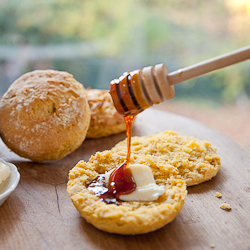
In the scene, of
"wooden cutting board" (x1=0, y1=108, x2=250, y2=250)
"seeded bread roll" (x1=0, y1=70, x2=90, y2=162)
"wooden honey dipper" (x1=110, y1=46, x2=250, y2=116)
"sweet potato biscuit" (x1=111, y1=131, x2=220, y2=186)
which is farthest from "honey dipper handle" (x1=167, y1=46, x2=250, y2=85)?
"seeded bread roll" (x1=0, y1=70, x2=90, y2=162)

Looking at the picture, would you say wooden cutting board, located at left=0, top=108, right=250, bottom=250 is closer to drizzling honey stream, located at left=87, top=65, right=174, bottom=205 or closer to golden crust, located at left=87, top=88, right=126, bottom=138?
drizzling honey stream, located at left=87, top=65, right=174, bottom=205

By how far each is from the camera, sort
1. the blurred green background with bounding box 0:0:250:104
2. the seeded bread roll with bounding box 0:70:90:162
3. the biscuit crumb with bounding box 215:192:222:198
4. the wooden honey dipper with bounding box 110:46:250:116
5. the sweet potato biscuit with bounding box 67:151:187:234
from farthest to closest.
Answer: the blurred green background with bounding box 0:0:250:104 < the seeded bread roll with bounding box 0:70:90:162 < the biscuit crumb with bounding box 215:192:222:198 < the wooden honey dipper with bounding box 110:46:250:116 < the sweet potato biscuit with bounding box 67:151:187:234

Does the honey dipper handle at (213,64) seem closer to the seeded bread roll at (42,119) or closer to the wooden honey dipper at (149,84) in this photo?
the wooden honey dipper at (149,84)

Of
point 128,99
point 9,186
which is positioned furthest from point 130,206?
point 9,186

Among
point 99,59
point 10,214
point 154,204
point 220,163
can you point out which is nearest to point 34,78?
point 10,214

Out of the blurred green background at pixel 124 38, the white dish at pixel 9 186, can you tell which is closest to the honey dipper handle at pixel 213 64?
the white dish at pixel 9 186

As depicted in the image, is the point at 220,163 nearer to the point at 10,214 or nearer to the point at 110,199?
the point at 110,199

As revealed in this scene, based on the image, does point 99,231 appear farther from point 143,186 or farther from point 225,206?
point 225,206
